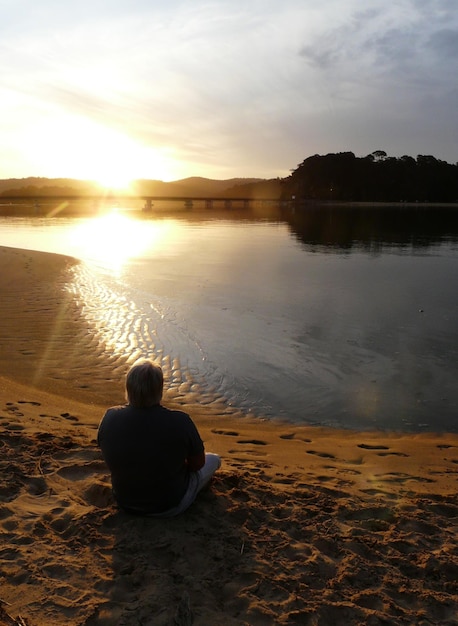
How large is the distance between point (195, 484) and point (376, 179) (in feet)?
528

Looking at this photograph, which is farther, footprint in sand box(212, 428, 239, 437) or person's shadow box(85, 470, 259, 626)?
footprint in sand box(212, 428, 239, 437)

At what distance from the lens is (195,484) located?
421cm

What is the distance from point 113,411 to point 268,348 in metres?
7.00

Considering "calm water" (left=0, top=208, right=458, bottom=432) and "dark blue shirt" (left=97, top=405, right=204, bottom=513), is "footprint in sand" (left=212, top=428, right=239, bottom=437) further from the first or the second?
"dark blue shirt" (left=97, top=405, right=204, bottom=513)

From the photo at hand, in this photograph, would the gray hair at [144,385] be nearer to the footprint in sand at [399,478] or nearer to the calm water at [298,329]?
the footprint in sand at [399,478]

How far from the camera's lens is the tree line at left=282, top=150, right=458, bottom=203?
147 metres

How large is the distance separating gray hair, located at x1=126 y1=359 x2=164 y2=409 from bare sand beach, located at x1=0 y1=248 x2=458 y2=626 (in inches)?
39.2

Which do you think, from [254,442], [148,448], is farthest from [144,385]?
[254,442]

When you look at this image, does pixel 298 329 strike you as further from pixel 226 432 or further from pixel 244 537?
pixel 244 537

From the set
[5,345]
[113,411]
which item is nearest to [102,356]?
[5,345]

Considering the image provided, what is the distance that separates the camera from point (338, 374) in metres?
9.26

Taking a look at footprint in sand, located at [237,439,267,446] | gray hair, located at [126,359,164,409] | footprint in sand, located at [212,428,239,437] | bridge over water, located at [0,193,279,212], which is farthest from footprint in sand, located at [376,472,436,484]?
bridge over water, located at [0,193,279,212]

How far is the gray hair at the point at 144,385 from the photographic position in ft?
12.4

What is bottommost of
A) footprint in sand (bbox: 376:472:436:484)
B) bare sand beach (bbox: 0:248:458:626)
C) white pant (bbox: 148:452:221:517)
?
footprint in sand (bbox: 376:472:436:484)
